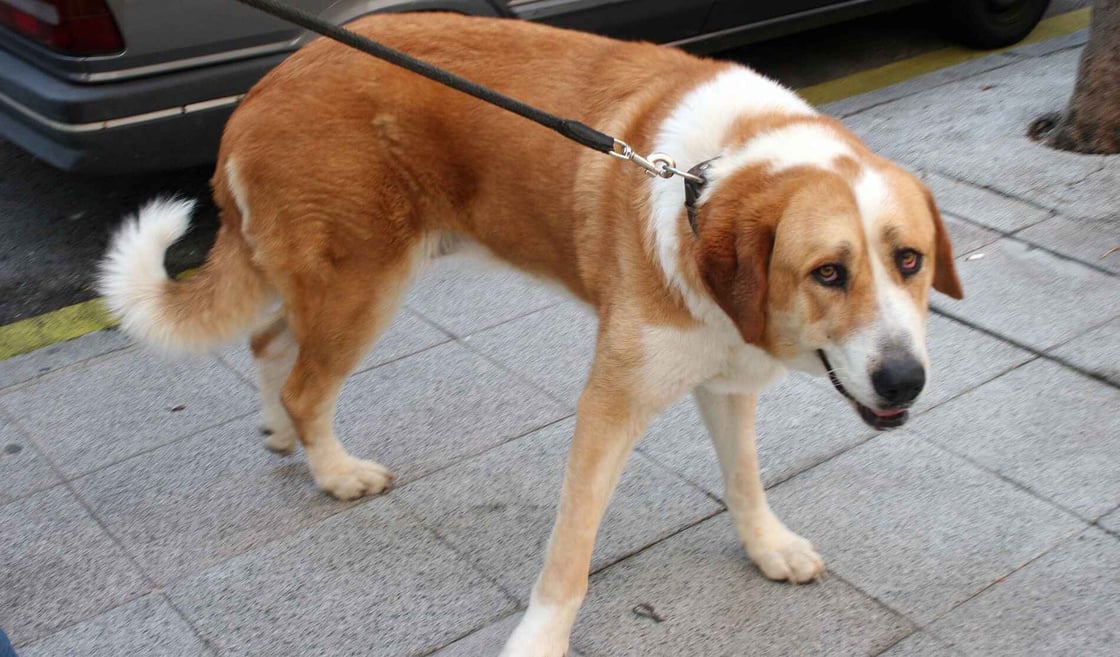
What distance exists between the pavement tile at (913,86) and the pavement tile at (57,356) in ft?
13.6

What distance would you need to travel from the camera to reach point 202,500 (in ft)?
12.9

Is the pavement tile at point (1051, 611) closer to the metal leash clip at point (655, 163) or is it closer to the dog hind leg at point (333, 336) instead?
the metal leash clip at point (655, 163)

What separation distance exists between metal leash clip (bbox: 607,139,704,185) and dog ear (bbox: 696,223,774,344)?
0.17 meters

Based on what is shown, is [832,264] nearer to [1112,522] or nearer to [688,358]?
[688,358]

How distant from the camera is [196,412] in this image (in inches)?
174

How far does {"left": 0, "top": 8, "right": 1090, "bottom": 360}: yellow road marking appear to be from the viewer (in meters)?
5.01

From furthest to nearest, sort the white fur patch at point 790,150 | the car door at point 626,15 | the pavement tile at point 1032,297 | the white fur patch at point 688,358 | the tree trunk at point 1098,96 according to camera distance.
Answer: the car door at point 626,15, the tree trunk at point 1098,96, the pavement tile at point 1032,297, the white fur patch at point 688,358, the white fur patch at point 790,150

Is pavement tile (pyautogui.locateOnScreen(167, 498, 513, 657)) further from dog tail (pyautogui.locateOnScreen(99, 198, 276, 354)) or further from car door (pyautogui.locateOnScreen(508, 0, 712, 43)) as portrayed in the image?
car door (pyautogui.locateOnScreen(508, 0, 712, 43))

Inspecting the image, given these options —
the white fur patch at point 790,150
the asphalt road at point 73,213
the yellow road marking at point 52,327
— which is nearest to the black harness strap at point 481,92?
the white fur patch at point 790,150

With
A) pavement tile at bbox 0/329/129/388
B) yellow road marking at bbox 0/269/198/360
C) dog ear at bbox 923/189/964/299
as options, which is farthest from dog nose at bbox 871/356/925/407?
pavement tile at bbox 0/329/129/388

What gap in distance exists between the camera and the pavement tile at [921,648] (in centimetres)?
316

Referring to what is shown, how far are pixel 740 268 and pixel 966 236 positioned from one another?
2999mm

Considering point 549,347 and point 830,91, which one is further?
point 830,91

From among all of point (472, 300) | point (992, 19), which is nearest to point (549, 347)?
point (472, 300)
